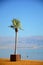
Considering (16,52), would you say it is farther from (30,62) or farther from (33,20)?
(33,20)

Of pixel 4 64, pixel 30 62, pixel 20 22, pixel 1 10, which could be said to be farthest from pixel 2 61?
pixel 1 10

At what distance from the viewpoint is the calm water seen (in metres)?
2.88

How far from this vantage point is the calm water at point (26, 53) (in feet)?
9.43

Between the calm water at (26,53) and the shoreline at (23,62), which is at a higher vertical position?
the calm water at (26,53)

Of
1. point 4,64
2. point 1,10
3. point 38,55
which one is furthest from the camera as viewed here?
point 1,10

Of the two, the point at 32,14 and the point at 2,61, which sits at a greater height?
the point at 32,14

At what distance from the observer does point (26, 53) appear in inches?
115

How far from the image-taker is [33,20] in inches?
119

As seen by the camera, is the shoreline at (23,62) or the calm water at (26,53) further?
the calm water at (26,53)

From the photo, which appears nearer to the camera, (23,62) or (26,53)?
(23,62)

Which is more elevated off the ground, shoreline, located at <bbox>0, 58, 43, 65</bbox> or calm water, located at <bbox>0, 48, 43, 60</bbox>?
calm water, located at <bbox>0, 48, 43, 60</bbox>

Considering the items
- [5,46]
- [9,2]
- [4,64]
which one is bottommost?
[4,64]

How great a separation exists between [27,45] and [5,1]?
719mm

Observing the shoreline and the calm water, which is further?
the calm water
